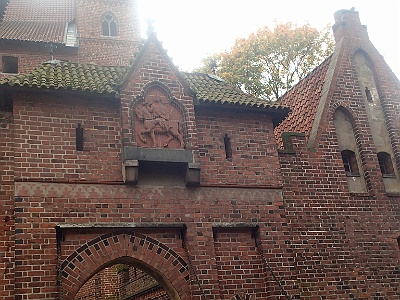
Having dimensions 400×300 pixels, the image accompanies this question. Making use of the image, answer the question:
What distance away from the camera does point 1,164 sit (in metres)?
11.0

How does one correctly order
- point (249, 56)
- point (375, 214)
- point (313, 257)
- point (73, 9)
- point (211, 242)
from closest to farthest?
point (211, 242) < point (313, 257) < point (375, 214) < point (249, 56) < point (73, 9)

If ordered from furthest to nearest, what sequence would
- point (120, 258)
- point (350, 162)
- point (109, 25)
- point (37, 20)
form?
point (109, 25), point (37, 20), point (350, 162), point (120, 258)

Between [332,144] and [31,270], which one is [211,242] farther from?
[332,144]

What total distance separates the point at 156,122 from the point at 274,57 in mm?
17500

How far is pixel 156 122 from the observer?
39.6ft

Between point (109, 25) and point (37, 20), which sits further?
point (109, 25)

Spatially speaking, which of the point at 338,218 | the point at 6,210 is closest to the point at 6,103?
the point at 6,210

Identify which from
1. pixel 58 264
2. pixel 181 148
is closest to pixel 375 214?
pixel 181 148

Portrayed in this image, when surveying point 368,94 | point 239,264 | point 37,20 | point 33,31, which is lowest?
point 239,264

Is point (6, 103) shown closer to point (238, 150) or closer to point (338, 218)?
point (238, 150)

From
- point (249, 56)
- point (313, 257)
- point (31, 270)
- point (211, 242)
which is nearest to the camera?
point (31, 270)

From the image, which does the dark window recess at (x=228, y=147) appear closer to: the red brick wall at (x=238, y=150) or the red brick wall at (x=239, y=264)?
the red brick wall at (x=238, y=150)

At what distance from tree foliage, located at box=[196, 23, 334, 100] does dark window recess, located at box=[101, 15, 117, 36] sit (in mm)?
5295

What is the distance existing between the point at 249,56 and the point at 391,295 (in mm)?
17017
